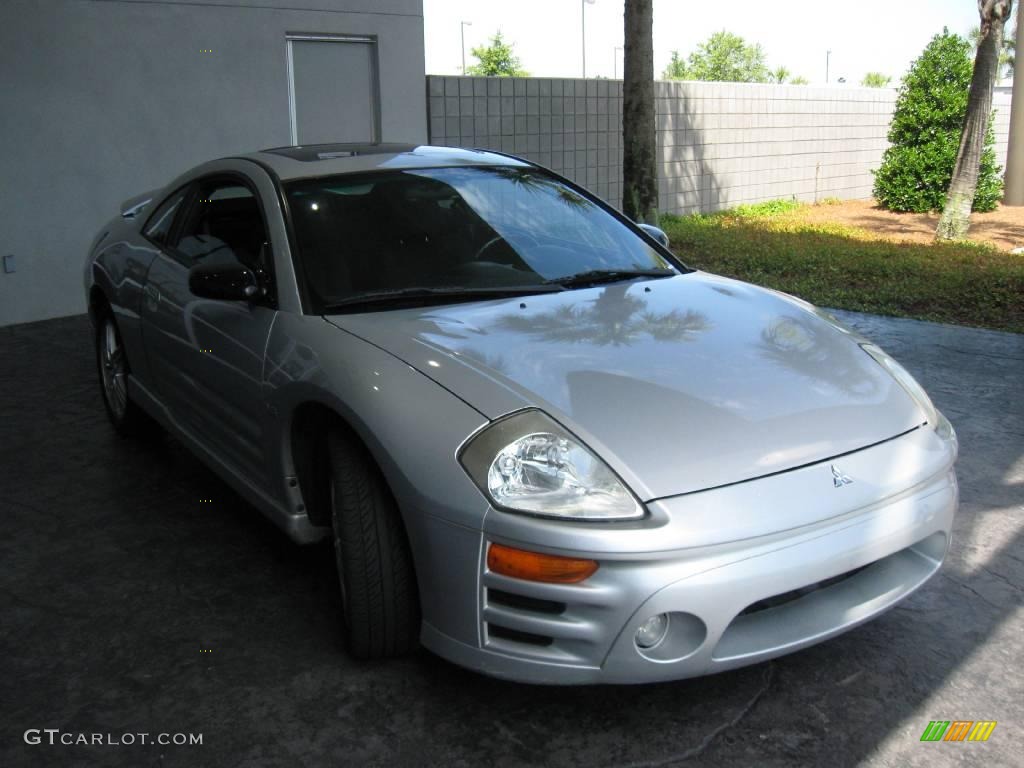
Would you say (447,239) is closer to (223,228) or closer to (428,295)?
(428,295)

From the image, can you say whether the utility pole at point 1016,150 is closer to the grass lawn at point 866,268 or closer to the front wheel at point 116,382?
the grass lawn at point 866,268

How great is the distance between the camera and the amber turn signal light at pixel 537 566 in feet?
7.87

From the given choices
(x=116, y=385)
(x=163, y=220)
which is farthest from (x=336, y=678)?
(x=116, y=385)

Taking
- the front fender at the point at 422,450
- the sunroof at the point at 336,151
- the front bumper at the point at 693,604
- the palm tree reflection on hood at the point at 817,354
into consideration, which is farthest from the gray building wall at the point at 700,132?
the front bumper at the point at 693,604

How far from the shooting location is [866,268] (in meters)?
9.28

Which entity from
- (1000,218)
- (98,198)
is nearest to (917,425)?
(98,198)

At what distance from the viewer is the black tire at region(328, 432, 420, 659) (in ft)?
9.15

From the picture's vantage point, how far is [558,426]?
2.59 m

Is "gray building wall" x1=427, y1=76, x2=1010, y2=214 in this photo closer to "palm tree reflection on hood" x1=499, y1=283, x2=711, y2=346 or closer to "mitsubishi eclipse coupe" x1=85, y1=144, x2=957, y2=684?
"mitsubishi eclipse coupe" x1=85, y1=144, x2=957, y2=684

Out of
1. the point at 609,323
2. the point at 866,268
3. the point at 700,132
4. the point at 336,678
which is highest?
the point at 700,132

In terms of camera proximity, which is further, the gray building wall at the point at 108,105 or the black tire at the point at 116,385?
the gray building wall at the point at 108,105

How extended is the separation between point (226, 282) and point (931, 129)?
15.8 metres

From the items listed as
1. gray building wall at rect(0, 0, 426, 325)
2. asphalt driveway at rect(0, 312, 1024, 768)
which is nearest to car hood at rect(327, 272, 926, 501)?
asphalt driveway at rect(0, 312, 1024, 768)

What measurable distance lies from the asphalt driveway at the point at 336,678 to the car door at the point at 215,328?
44 centimetres
